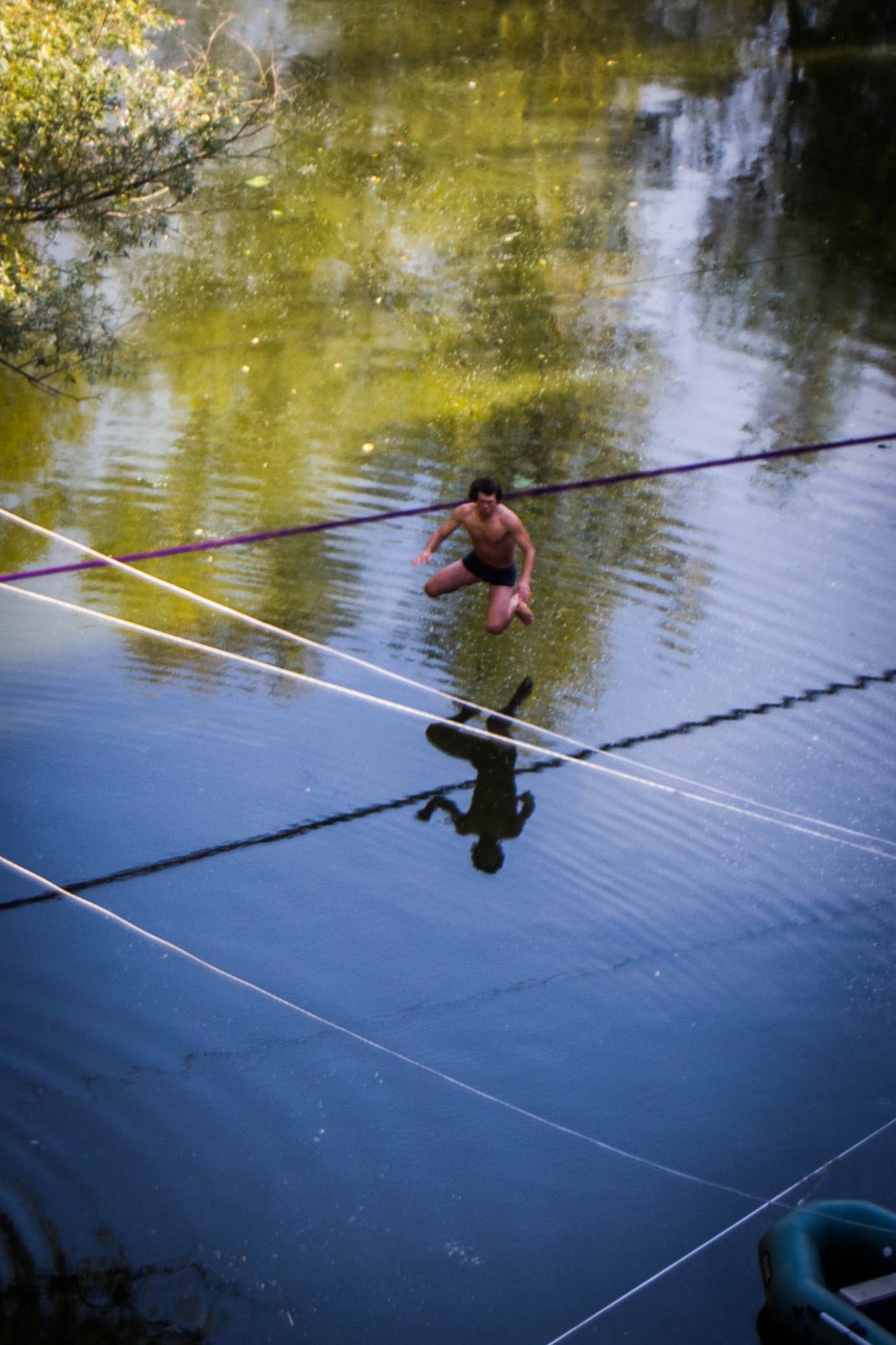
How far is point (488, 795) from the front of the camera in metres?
6.57

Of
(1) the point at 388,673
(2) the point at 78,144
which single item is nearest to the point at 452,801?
(1) the point at 388,673

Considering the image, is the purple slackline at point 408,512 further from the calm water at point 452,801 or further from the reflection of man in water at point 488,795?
the reflection of man in water at point 488,795

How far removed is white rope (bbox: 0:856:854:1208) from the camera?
4.57 m

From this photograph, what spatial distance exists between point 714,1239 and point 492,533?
4.13 meters

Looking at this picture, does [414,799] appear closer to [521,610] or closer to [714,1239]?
[521,610]

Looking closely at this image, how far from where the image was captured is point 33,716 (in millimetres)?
7051

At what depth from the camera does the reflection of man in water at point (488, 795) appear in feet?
20.5

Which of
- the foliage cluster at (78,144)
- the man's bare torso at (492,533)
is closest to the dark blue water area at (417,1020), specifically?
the man's bare torso at (492,533)

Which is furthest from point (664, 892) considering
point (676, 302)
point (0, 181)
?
point (676, 302)

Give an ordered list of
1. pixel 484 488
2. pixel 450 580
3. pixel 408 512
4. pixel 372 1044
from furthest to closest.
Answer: pixel 408 512
pixel 450 580
pixel 484 488
pixel 372 1044

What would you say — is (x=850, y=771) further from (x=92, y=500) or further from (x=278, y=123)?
(x=278, y=123)

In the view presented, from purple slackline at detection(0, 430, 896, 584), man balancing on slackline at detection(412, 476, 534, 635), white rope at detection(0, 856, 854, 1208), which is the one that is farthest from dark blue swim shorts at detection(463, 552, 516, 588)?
white rope at detection(0, 856, 854, 1208)

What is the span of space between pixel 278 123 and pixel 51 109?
24.2 ft

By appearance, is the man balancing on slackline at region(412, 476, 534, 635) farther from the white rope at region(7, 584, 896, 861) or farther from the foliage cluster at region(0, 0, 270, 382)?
the foliage cluster at region(0, 0, 270, 382)
